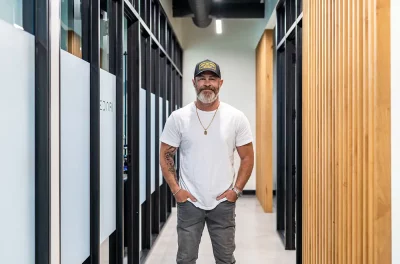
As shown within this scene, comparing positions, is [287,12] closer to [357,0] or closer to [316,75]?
[316,75]

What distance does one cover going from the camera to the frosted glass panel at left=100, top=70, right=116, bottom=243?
250 centimetres

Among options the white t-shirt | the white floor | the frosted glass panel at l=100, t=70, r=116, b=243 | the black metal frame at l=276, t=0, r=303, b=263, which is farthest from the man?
the white floor

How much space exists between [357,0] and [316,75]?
725 millimetres

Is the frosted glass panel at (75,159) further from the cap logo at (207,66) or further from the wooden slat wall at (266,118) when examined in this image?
the wooden slat wall at (266,118)

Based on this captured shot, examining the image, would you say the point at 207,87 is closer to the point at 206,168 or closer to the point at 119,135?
the point at 206,168

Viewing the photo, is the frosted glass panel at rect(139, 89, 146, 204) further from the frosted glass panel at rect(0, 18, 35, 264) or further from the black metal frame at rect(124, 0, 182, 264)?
the frosted glass panel at rect(0, 18, 35, 264)

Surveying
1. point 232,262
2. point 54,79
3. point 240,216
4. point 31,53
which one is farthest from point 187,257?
point 240,216

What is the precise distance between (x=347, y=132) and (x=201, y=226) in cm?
107

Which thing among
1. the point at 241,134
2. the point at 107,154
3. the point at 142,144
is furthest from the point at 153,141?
the point at 241,134

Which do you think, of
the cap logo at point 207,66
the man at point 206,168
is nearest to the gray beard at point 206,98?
the man at point 206,168

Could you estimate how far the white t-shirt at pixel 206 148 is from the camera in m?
2.35

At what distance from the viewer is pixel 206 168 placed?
2340 mm

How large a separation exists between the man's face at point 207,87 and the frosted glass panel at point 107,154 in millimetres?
644
